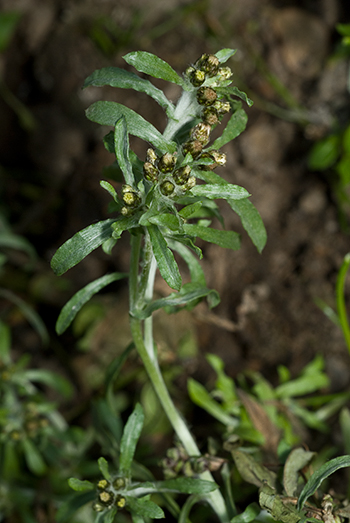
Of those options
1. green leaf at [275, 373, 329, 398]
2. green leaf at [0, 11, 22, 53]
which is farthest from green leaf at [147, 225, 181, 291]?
green leaf at [0, 11, 22, 53]

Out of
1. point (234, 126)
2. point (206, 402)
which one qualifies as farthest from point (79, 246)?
point (206, 402)

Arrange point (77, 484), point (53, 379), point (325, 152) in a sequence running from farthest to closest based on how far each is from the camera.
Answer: point (325, 152) → point (53, 379) → point (77, 484)

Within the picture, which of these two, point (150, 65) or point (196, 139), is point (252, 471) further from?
point (150, 65)

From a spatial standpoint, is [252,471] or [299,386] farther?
[299,386]

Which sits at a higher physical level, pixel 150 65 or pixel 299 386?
pixel 150 65

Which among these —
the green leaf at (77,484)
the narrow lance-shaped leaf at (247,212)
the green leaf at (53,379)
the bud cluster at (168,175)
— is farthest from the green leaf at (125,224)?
the green leaf at (53,379)

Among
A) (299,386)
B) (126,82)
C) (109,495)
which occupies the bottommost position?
(299,386)

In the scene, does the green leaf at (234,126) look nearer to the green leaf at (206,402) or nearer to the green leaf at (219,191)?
the green leaf at (219,191)
